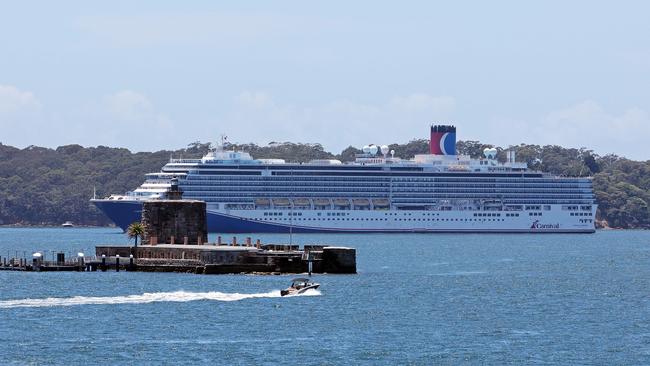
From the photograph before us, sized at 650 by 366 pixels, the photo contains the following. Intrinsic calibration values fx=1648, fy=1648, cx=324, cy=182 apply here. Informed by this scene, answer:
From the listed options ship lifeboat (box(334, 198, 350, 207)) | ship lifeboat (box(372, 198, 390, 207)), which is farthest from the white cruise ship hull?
ship lifeboat (box(334, 198, 350, 207))

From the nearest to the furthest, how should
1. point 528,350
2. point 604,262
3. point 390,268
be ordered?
point 528,350 → point 390,268 → point 604,262

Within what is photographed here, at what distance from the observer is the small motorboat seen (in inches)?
2714

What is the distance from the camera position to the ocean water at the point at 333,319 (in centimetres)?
5066

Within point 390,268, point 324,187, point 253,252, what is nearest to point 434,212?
point 324,187

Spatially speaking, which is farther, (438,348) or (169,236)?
(169,236)

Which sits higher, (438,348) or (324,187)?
(324,187)

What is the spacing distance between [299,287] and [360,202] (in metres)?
105

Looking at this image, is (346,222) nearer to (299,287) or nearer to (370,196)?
(370,196)

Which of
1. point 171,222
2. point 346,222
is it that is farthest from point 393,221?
point 171,222

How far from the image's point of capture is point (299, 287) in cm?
6994

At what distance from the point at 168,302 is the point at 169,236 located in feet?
69.5

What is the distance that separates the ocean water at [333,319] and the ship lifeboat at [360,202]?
80734 millimetres

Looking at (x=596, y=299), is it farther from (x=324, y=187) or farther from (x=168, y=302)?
(x=324, y=187)

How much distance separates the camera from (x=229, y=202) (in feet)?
561
